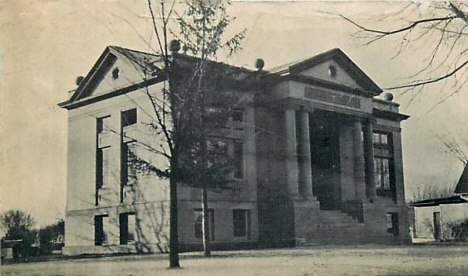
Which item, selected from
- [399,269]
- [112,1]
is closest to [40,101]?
[112,1]

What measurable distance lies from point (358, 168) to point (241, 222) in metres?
1.69

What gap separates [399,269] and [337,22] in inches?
101

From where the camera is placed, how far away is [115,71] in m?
6.07

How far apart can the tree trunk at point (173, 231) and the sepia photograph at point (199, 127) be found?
0.05 ft

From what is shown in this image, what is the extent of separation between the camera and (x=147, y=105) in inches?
242

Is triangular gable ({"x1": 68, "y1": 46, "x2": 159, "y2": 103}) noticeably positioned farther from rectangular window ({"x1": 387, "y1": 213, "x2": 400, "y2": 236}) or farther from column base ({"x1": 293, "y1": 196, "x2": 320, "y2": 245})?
rectangular window ({"x1": 387, "y1": 213, "x2": 400, "y2": 236})

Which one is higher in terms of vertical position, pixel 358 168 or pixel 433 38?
pixel 433 38

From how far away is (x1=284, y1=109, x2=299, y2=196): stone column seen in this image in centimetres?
732

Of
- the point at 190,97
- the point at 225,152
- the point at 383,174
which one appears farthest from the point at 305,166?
the point at 190,97

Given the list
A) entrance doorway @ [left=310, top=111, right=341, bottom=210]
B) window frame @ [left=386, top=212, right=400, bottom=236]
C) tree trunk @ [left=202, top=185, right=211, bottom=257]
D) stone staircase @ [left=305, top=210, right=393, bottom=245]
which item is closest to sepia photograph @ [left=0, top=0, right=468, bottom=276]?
tree trunk @ [left=202, top=185, right=211, bottom=257]

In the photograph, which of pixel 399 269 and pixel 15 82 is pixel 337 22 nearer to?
pixel 399 269

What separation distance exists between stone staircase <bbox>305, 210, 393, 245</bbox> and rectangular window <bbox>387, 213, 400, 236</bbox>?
81mm

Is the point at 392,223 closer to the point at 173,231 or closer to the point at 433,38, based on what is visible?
the point at 433,38

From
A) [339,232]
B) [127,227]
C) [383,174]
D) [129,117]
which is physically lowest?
[339,232]
